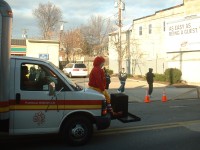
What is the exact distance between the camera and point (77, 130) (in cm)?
776

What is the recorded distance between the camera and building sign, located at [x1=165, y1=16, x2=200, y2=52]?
32.2 metres

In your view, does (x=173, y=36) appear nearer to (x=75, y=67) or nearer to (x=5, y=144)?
(x=75, y=67)

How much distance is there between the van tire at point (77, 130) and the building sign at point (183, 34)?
1020 inches

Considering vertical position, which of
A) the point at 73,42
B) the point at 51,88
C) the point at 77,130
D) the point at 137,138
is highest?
the point at 73,42

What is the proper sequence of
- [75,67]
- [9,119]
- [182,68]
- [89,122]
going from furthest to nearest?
1. [75,67]
2. [182,68]
3. [89,122]
4. [9,119]

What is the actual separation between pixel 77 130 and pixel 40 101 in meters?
1.07

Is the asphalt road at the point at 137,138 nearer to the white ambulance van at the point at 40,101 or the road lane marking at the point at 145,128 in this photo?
the road lane marking at the point at 145,128

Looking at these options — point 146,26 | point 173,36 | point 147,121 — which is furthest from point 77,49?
point 147,121

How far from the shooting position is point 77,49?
79312mm

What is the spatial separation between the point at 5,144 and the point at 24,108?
49.4 inches

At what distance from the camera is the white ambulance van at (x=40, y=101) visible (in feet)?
22.3

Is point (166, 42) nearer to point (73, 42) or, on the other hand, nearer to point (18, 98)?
point (18, 98)

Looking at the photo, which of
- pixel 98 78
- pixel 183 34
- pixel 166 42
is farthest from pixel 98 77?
pixel 166 42

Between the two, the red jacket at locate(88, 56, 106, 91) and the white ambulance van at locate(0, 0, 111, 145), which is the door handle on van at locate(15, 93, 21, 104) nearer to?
the white ambulance van at locate(0, 0, 111, 145)
